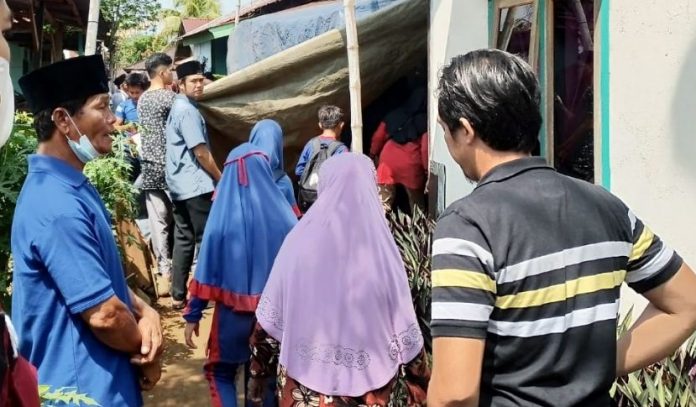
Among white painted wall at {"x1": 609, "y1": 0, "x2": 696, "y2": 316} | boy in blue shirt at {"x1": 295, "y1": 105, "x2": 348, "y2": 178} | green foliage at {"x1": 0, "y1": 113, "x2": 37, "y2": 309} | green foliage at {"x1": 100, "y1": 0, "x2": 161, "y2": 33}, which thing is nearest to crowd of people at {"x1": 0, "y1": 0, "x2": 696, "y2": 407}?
green foliage at {"x1": 0, "y1": 113, "x2": 37, "y2": 309}

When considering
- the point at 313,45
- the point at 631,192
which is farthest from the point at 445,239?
the point at 313,45

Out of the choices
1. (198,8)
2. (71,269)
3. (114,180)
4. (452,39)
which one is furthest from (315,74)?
(198,8)

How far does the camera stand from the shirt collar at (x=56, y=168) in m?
2.09

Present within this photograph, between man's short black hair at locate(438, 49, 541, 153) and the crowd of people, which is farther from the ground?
man's short black hair at locate(438, 49, 541, 153)

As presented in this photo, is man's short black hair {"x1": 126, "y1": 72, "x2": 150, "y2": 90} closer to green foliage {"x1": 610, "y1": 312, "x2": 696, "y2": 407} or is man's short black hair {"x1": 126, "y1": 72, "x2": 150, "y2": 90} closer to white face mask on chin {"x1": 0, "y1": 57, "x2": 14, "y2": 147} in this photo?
green foliage {"x1": 610, "y1": 312, "x2": 696, "y2": 407}

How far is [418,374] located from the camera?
2.57 metres

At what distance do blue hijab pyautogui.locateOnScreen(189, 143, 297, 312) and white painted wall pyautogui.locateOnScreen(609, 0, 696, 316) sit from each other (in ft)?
5.46

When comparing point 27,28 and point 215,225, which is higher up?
point 27,28

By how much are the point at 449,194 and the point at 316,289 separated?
3310 mm

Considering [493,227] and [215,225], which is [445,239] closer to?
[493,227]

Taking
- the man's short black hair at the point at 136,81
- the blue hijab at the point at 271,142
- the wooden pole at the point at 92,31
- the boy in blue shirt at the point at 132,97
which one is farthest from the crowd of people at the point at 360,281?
the man's short black hair at the point at 136,81

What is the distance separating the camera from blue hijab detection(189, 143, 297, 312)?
10.7 ft

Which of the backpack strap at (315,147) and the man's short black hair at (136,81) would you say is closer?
the backpack strap at (315,147)

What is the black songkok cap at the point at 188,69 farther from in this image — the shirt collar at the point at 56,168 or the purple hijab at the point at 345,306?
the shirt collar at the point at 56,168
